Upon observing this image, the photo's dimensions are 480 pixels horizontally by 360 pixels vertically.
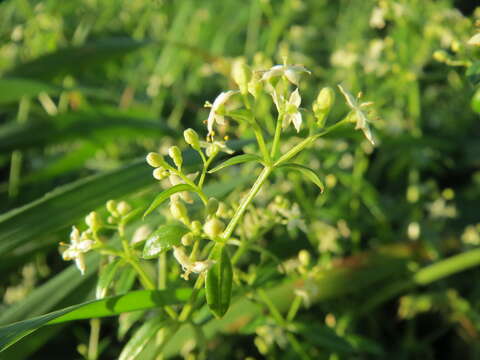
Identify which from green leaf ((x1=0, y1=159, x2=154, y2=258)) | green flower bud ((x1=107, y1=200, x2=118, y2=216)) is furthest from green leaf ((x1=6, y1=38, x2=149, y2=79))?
green flower bud ((x1=107, y1=200, x2=118, y2=216))

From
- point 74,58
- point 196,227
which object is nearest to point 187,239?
point 196,227

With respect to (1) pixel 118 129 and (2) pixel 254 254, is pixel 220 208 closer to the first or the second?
(2) pixel 254 254

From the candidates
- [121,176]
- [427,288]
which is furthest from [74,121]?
[427,288]

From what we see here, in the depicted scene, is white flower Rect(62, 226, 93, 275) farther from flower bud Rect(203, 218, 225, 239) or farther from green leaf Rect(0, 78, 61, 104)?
green leaf Rect(0, 78, 61, 104)

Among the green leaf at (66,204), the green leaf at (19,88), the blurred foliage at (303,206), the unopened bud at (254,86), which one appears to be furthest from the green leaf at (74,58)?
the unopened bud at (254,86)

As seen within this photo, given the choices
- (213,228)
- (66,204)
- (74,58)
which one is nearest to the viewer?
(213,228)

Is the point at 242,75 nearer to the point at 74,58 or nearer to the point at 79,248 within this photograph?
the point at 79,248
